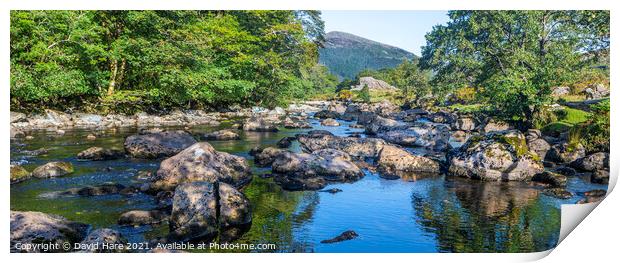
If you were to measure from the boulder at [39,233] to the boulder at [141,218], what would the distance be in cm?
72

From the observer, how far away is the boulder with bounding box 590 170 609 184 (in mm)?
10648

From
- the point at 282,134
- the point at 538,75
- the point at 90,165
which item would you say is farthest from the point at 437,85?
the point at 90,165

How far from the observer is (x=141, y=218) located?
702 centimetres

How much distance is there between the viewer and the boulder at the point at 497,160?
1114 cm

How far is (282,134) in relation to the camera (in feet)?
64.7

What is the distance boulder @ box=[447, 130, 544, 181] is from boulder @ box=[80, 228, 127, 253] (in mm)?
8467

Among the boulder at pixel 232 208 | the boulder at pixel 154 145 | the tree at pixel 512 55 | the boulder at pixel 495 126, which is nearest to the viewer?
the boulder at pixel 232 208

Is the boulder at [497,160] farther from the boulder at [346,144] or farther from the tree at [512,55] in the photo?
the tree at [512,55]

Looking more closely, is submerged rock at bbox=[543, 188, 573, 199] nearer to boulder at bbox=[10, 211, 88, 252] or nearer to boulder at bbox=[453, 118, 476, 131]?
boulder at bbox=[10, 211, 88, 252]

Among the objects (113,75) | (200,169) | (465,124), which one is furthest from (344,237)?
(465,124)

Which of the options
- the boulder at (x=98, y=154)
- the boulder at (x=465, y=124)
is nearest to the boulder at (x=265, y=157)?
the boulder at (x=98, y=154)

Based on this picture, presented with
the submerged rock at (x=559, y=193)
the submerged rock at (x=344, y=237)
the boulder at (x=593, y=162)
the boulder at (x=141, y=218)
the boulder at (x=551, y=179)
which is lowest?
the submerged rock at (x=344, y=237)

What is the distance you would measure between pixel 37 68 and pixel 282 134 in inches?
401
